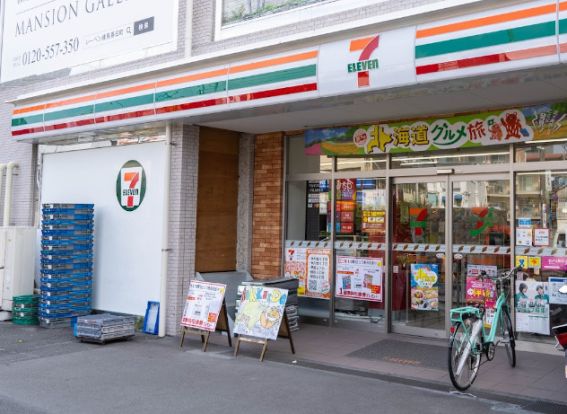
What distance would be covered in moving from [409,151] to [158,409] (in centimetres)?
536

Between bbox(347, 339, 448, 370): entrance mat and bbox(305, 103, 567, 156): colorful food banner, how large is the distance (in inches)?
114

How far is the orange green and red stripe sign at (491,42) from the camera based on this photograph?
227 inches

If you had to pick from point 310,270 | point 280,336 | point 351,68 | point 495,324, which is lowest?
point 280,336

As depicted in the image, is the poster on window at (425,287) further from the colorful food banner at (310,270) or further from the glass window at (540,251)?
the colorful food banner at (310,270)

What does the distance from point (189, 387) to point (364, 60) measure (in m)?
4.26

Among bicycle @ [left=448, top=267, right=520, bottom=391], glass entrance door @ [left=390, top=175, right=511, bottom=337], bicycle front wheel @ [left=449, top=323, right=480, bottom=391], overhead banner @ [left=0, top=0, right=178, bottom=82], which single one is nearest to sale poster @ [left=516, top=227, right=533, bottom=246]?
glass entrance door @ [left=390, top=175, right=511, bottom=337]

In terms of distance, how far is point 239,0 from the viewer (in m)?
9.30

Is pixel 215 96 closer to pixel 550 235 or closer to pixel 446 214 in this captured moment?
pixel 446 214

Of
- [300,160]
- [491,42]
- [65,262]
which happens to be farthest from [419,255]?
[65,262]

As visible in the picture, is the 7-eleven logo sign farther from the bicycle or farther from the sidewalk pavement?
the sidewalk pavement

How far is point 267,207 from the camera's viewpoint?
34.7ft

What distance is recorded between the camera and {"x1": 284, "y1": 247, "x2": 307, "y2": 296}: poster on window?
10281 millimetres

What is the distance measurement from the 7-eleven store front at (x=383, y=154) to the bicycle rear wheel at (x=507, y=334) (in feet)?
3.00

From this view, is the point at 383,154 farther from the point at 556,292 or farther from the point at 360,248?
the point at 556,292
